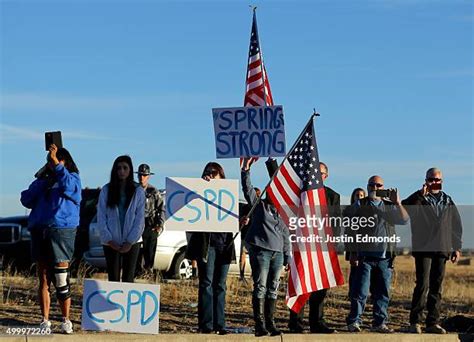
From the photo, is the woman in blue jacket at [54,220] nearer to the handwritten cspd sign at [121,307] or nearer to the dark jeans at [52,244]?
the dark jeans at [52,244]

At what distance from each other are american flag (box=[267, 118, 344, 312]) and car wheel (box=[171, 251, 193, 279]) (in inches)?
237

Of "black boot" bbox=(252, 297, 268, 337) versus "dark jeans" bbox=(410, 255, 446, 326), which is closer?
"black boot" bbox=(252, 297, 268, 337)

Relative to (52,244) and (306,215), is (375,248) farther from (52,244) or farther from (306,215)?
(52,244)

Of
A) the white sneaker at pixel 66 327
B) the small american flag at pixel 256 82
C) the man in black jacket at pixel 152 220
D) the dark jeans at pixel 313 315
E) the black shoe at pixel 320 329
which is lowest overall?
the white sneaker at pixel 66 327

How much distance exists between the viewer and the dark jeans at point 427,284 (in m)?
13.8

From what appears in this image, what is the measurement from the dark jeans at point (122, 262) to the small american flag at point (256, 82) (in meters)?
2.75

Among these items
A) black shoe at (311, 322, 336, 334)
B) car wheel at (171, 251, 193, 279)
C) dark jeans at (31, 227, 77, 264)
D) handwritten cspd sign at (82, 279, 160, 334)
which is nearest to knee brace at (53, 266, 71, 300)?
dark jeans at (31, 227, 77, 264)

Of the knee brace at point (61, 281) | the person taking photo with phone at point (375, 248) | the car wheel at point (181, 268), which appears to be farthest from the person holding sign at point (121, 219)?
the car wheel at point (181, 268)

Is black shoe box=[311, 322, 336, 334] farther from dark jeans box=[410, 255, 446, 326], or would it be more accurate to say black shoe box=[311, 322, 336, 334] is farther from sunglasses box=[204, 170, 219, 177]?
sunglasses box=[204, 170, 219, 177]

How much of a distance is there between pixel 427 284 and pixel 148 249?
510 cm

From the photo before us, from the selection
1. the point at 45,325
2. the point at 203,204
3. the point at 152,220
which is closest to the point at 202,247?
the point at 203,204

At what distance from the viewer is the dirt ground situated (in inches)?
551

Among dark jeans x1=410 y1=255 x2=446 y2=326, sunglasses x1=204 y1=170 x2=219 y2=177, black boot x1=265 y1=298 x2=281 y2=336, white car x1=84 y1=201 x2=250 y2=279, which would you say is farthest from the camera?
white car x1=84 y1=201 x2=250 y2=279

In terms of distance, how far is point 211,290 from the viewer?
12953 millimetres
